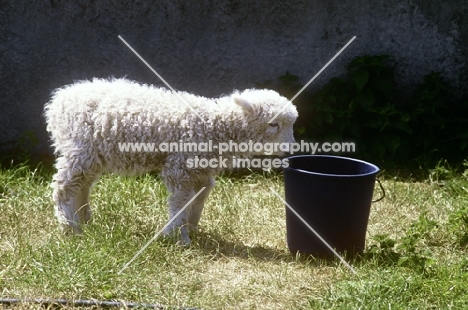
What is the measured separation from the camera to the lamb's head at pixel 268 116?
4.69 metres

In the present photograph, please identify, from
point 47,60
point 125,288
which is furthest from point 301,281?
point 47,60

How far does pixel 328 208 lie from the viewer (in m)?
4.47

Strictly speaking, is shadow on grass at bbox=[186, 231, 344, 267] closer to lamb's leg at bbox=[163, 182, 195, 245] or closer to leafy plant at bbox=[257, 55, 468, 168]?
lamb's leg at bbox=[163, 182, 195, 245]

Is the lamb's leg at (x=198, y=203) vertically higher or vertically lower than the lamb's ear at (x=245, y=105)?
lower

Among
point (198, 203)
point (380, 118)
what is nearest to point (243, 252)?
point (198, 203)

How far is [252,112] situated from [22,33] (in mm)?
2862

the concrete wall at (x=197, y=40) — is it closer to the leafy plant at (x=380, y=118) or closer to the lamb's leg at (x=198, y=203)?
the leafy plant at (x=380, y=118)

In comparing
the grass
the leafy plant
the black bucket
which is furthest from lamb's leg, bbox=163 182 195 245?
the leafy plant

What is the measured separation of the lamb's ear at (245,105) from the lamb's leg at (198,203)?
0.55 m

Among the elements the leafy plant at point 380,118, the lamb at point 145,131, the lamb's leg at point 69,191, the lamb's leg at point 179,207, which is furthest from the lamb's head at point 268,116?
the leafy plant at point 380,118

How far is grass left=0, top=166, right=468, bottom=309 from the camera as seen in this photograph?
396 centimetres

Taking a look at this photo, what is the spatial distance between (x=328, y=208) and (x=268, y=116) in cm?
74

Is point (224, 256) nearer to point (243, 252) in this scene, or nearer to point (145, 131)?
point (243, 252)

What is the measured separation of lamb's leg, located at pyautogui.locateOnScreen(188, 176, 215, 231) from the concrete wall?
1.95 meters
